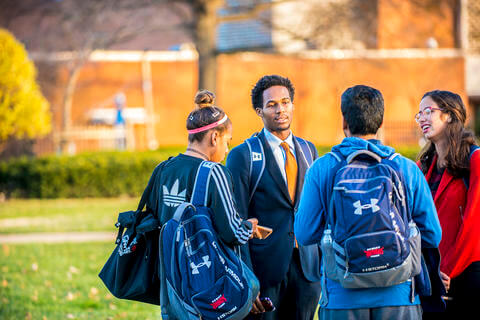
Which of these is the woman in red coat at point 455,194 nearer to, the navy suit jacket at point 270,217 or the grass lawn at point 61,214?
the navy suit jacket at point 270,217

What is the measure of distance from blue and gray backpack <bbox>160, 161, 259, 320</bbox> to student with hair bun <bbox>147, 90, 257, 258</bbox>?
52 mm

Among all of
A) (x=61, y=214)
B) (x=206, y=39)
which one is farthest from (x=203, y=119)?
(x=206, y=39)

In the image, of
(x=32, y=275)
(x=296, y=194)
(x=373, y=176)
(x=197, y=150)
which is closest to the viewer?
(x=373, y=176)

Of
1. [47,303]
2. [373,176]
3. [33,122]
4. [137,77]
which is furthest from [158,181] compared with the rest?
[137,77]

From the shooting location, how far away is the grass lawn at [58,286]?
23.3ft

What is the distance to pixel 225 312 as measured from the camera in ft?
11.9

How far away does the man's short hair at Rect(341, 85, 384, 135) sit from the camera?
3.47 meters

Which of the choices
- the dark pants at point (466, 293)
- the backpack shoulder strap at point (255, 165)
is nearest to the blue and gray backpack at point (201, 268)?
the backpack shoulder strap at point (255, 165)

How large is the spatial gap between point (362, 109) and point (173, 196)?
3.97ft

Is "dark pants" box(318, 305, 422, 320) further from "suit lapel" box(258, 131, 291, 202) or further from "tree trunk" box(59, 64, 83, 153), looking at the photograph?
"tree trunk" box(59, 64, 83, 153)

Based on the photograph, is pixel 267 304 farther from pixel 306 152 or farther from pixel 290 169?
pixel 306 152

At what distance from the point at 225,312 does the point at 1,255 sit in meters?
7.89

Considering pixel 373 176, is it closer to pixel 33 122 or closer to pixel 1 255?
pixel 1 255

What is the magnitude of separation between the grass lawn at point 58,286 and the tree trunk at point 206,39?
967cm
